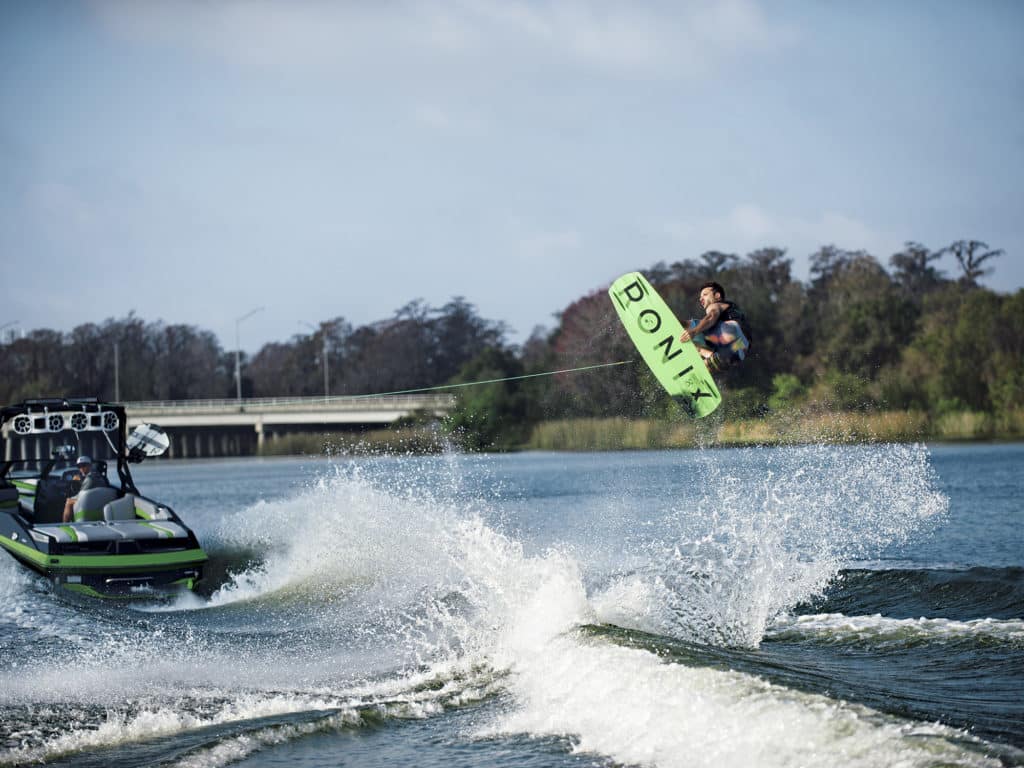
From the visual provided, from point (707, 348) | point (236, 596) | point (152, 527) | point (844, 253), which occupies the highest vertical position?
point (844, 253)

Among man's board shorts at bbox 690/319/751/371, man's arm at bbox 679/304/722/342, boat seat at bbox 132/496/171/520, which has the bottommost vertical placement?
boat seat at bbox 132/496/171/520

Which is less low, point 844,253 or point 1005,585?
point 844,253

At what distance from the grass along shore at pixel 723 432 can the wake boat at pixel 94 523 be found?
26.0 ft

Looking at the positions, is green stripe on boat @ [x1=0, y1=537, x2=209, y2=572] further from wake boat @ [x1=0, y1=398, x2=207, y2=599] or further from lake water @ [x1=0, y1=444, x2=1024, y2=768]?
lake water @ [x1=0, y1=444, x2=1024, y2=768]

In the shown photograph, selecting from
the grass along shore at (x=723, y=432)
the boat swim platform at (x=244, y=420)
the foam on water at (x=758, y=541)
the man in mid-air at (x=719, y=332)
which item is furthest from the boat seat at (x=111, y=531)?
the boat swim platform at (x=244, y=420)

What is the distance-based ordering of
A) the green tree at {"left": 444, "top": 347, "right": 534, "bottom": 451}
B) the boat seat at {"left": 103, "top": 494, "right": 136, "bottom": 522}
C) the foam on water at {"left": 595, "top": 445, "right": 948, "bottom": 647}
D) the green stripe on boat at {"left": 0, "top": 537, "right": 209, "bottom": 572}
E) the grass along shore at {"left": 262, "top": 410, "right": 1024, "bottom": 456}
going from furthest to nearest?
the green tree at {"left": 444, "top": 347, "right": 534, "bottom": 451}
the grass along shore at {"left": 262, "top": 410, "right": 1024, "bottom": 456}
the boat seat at {"left": 103, "top": 494, "right": 136, "bottom": 522}
the green stripe on boat at {"left": 0, "top": 537, "right": 209, "bottom": 572}
the foam on water at {"left": 595, "top": 445, "right": 948, "bottom": 647}

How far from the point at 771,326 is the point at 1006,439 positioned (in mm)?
9813

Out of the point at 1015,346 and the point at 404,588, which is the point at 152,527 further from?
Result: the point at 1015,346

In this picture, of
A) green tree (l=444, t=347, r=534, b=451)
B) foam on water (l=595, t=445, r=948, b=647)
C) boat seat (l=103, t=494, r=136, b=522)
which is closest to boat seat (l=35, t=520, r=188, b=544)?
boat seat (l=103, t=494, r=136, b=522)

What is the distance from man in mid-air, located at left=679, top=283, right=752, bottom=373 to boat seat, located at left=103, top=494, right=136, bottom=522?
26.5 feet

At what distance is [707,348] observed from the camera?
10.3 m

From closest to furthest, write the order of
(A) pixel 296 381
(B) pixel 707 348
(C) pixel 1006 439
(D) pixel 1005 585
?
(B) pixel 707 348
(D) pixel 1005 585
(C) pixel 1006 439
(A) pixel 296 381

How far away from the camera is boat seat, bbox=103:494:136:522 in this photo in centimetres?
1405

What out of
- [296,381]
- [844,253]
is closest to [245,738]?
[844,253]
